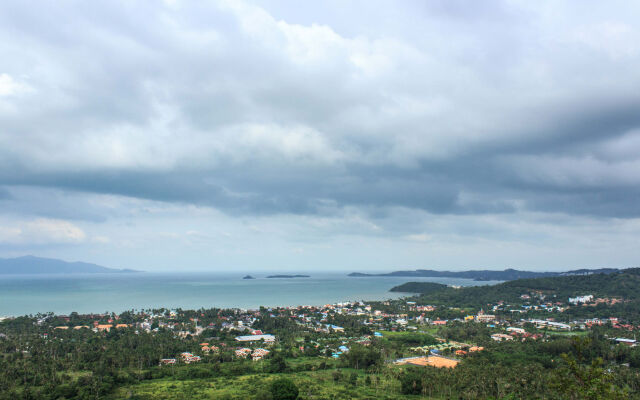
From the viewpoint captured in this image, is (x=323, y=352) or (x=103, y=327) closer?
(x=323, y=352)

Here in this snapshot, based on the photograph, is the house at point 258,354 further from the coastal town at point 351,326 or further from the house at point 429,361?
the house at point 429,361

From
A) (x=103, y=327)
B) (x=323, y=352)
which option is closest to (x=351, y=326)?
(x=323, y=352)

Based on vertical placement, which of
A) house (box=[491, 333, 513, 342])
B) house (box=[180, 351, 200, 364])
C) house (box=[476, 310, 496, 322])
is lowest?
house (box=[476, 310, 496, 322])

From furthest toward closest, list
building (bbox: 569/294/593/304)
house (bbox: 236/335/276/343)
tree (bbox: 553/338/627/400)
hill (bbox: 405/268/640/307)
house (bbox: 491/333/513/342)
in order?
hill (bbox: 405/268/640/307), building (bbox: 569/294/593/304), house (bbox: 236/335/276/343), house (bbox: 491/333/513/342), tree (bbox: 553/338/627/400)

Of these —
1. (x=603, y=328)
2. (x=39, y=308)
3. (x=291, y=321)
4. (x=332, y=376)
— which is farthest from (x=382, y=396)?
(x=39, y=308)

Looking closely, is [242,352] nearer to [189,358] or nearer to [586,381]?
[189,358]

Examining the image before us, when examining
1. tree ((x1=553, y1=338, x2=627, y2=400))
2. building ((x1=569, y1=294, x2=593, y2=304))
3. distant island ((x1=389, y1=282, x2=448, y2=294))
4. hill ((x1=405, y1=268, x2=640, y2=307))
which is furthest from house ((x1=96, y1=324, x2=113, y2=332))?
distant island ((x1=389, y1=282, x2=448, y2=294))

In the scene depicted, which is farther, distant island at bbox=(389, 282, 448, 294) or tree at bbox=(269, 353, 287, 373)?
distant island at bbox=(389, 282, 448, 294)

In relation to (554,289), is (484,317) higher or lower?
lower

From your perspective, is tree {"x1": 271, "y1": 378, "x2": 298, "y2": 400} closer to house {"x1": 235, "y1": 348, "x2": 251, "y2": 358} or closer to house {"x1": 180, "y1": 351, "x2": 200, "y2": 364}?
house {"x1": 235, "y1": 348, "x2": 251, "y2": 358}

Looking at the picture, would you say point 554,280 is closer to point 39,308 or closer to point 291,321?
point 291,321
